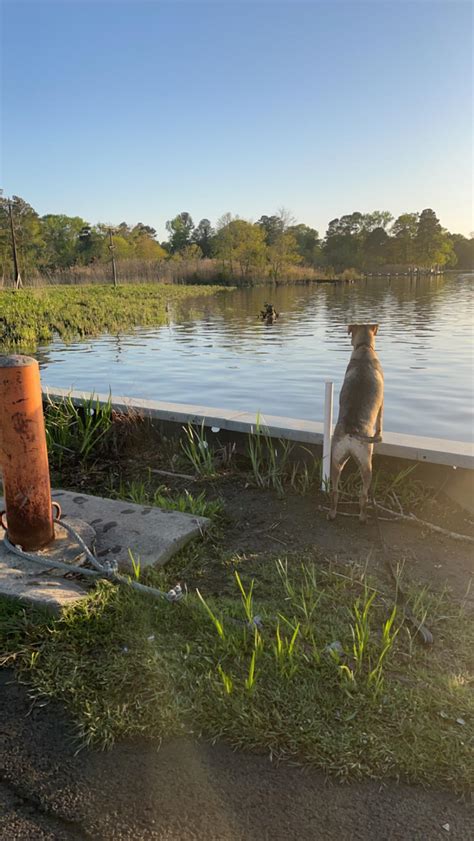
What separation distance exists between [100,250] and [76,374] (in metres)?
78.0

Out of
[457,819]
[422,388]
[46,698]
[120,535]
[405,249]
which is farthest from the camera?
[405,249]

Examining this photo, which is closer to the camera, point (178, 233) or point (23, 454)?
point (23, 454)

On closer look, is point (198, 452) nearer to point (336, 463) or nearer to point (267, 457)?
point (267, 457)

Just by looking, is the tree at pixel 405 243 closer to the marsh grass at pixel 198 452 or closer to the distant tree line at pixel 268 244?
the distant tree line at pixel 268 244

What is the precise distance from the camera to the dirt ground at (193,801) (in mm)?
1631

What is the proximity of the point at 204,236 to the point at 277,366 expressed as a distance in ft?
336

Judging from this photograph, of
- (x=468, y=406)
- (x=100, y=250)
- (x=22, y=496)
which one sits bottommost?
(x=468, y=406)

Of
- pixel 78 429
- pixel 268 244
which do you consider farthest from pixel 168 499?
pixel 268 244

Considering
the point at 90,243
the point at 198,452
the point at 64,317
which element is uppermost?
the point at 90,243

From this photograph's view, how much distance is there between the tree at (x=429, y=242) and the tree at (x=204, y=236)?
4098 cm

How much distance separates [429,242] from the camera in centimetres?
11181

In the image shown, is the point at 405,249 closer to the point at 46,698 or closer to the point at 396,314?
the point at 396,314

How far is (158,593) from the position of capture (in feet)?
9.07

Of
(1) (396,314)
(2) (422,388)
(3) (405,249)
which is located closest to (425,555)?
(2) (422,388)
